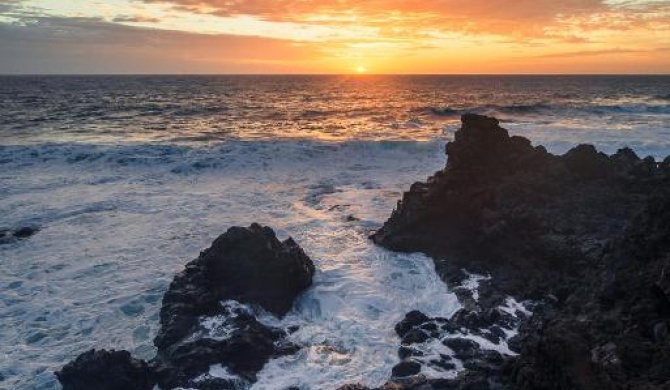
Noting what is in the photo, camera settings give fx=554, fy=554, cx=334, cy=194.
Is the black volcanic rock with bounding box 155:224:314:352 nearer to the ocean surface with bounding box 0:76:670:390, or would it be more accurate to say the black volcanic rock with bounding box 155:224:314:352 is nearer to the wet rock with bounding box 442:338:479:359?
the ocean surface with bounding box 0:76:670:390

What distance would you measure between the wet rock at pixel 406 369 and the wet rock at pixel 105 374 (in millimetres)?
3584

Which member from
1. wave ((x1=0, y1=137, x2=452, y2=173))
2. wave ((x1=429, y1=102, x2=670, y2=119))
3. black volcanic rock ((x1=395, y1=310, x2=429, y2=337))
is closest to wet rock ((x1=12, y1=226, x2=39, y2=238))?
wave ((x1=0, y1=137, x2=452, y2=173))

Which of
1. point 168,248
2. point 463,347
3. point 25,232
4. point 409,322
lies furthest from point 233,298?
point 25,232

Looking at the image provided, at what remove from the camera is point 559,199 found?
13000mm

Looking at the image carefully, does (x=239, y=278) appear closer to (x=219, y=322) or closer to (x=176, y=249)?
(x=219, y=322)

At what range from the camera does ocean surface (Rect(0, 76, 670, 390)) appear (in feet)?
31.9

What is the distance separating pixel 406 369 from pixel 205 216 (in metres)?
10.7

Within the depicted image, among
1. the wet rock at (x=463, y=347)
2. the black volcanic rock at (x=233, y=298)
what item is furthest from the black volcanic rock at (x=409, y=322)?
the black volcanic rock at (x=233, y=298)

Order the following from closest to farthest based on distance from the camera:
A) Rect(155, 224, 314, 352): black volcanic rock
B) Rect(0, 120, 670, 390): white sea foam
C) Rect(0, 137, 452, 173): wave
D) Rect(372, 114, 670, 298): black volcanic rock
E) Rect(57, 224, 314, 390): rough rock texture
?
Rect(57, 224, 314, 390): rough rock texture < Rect(0, 120, 670, 390): white sea foam < Rect(155, 224, 314, 352): black volcanic rock < Rect(372, 114, 670, 298): black volcanic rock < Rect(0, 137, 452, 173): wave

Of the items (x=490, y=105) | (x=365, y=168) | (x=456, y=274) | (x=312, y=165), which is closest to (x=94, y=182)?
(x=312, y=165)

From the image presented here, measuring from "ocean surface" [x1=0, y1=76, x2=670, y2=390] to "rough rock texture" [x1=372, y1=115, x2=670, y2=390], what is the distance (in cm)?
118

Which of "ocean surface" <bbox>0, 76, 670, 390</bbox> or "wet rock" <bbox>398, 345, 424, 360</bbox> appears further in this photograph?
"ocean surface" <bbox>0, 76, 670, 390</bbox>

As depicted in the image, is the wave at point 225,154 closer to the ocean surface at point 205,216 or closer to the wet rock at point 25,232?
the ocean surface at point 205,216

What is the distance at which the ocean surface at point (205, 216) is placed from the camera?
971 cm
